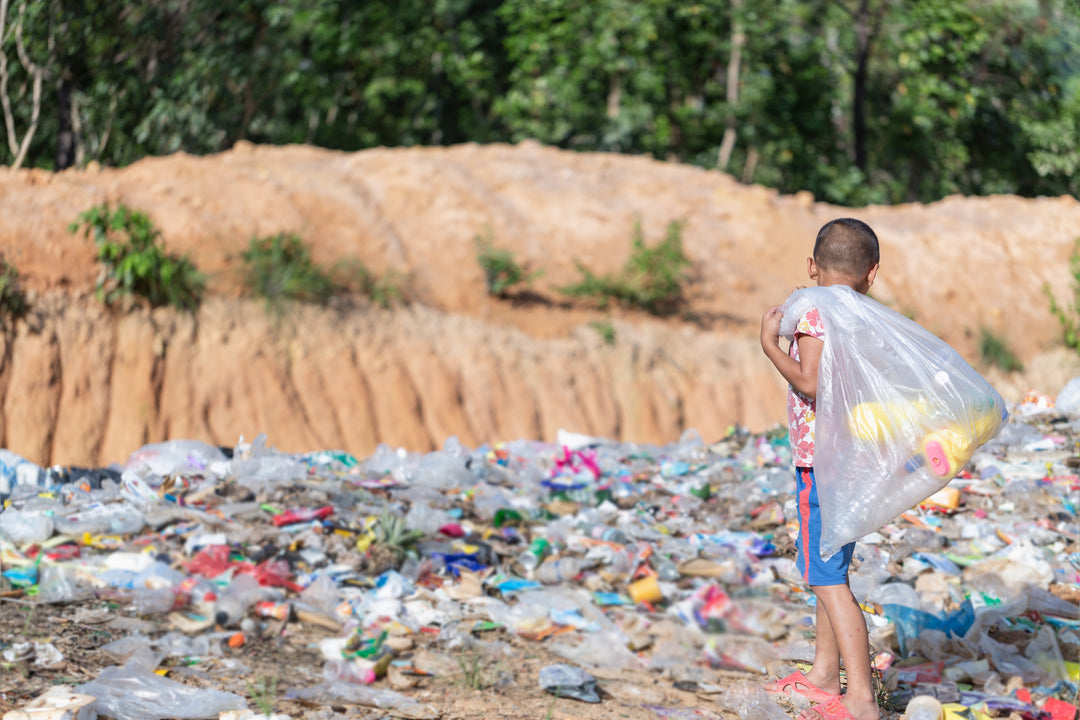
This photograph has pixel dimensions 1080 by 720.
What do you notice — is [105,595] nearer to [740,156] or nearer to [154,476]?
[154,476]

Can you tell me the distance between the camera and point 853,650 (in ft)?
8.22

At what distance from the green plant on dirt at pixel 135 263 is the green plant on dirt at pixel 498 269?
273 centimetres

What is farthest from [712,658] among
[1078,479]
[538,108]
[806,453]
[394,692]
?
[538,108]

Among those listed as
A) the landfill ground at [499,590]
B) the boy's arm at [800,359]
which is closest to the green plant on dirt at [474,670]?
the landfill ground at [499,590]

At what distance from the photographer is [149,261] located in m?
7.91

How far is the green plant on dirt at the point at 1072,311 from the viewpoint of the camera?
37.3ft

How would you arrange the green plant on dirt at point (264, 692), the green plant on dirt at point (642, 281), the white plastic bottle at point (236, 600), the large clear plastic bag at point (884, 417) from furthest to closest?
the green plant on dirt at point (642, 281) < the white plastic bottle at point (236, 600) < the green plant on dirt at point (264, 692) < the large clear plastic bag at point (884, 417)

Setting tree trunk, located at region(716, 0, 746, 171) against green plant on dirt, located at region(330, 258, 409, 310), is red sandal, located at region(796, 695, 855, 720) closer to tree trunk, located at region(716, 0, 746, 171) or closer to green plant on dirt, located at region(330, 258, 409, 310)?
green plant on dirt, located at region(330, 258, 409, 310)

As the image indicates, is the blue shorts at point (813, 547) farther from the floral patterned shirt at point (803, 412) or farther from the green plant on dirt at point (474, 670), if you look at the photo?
the green plant on dirt at point (474, 670)

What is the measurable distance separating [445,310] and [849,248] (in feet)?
23.3

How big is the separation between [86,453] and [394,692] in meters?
4.84

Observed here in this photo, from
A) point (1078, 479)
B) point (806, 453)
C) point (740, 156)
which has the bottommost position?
point (1078, 479)

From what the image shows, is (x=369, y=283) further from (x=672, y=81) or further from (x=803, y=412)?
(x=672, y=81)

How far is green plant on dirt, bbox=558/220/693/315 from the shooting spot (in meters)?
10.0
